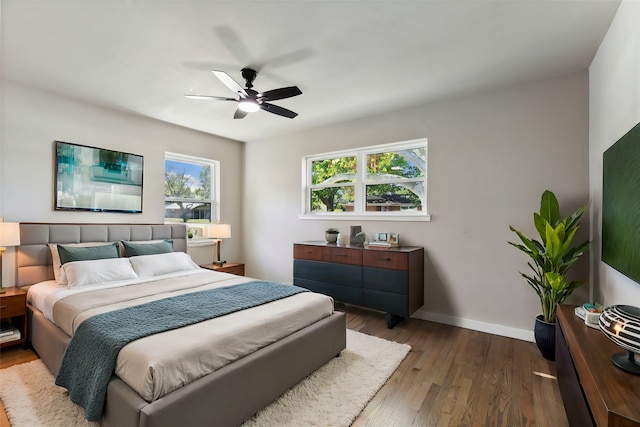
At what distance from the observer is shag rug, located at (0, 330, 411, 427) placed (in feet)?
6.06

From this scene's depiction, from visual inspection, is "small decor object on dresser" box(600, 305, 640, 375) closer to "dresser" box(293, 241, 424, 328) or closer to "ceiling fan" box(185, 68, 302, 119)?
"dresser" box(293, 241, 424, 328)

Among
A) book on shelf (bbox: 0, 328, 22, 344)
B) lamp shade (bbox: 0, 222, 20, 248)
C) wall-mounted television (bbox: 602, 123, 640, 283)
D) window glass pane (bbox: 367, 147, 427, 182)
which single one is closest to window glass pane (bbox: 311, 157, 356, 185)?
window glass pane (bbox: 367, 147, 427, 182)

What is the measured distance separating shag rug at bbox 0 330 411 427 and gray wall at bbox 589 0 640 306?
5.41 feet

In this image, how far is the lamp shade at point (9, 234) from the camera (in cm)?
270

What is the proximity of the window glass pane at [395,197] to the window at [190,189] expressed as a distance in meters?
2.67

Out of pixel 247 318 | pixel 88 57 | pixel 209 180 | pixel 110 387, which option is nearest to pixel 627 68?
pixel 247 318

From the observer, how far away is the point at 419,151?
12.6 feet

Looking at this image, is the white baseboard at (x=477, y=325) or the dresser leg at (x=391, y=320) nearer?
the white baseboard at (x=477, y=325)

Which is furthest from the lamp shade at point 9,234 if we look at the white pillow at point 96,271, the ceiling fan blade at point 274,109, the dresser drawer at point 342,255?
the dresser drawer at point 342,255

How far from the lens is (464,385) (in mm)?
2262

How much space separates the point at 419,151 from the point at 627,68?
2.08 metres

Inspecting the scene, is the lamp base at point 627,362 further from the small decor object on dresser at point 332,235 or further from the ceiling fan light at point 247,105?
the small decor object on dresser at point 332,235

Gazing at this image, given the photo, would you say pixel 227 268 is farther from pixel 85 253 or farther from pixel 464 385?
pixel 464 385

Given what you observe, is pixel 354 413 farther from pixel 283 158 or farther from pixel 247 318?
pixel 283 158
